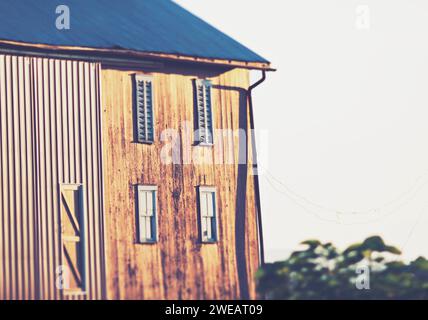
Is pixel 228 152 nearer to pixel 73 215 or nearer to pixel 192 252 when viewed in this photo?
pixel 192 252

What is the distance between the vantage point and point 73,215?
3088 centimetres

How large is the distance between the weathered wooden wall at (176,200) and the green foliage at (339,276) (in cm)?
369

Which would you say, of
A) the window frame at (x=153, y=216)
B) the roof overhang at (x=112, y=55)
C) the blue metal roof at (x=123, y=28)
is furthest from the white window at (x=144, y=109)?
the window frame at (x=153, y=216)

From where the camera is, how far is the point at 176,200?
3334cm

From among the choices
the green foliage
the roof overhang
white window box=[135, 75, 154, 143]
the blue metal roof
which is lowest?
the green foliage

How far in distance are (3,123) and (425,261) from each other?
37.7 ft

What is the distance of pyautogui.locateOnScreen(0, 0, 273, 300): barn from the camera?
30.2 metres

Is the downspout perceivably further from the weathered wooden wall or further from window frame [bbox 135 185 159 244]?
window frame [bbox 135 185 159 244]

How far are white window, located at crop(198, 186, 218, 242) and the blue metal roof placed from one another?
3970 mm

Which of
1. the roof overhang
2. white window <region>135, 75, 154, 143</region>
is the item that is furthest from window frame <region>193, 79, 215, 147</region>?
white window <region>135, 75, 154, 143</region>

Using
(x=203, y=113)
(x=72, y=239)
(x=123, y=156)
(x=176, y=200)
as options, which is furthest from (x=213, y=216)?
(x=72, y=239)

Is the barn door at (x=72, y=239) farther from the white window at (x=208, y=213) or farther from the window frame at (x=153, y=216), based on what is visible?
the white window at (x=208, y=213)

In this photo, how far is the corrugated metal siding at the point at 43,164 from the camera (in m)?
29.7
